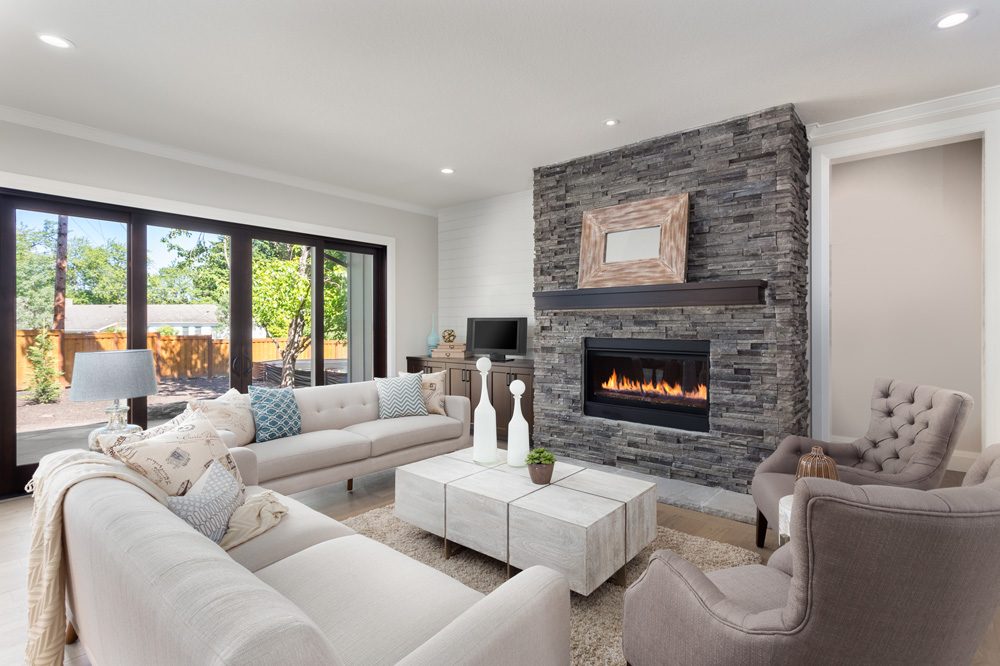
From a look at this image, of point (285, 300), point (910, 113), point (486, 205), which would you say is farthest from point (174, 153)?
point (910, 113)

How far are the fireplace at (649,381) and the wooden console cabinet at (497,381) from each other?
2.44 feet

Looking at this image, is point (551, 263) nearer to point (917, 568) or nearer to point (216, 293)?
point (216, 293)

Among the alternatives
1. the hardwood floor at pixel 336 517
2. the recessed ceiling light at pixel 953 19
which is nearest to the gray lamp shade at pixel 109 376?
the hardwood floor at pixel 336 517

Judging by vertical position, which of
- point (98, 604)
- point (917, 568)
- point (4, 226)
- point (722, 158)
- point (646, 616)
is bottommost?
point (646, 616)

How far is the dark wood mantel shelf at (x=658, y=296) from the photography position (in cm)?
345

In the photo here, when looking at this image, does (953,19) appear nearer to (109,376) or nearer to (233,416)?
(233,416)

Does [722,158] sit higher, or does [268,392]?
[722,158]

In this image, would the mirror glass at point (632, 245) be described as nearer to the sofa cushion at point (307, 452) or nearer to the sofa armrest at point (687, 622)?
the sofa cushion at point (307, 452)

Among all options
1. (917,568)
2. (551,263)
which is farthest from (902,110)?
(917,568)

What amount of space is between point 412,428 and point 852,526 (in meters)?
3.22

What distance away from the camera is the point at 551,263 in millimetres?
4625

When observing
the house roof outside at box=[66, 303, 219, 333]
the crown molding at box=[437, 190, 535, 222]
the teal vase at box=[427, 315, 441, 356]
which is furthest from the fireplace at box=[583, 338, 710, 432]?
the house roof outside at box=[66, 303, 219, 333]

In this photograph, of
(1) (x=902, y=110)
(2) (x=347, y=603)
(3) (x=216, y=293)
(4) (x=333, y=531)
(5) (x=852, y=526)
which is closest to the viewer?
(5) (x=852, y=526)

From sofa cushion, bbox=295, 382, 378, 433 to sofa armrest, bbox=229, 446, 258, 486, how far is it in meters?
1.09
